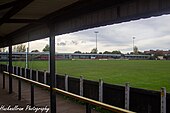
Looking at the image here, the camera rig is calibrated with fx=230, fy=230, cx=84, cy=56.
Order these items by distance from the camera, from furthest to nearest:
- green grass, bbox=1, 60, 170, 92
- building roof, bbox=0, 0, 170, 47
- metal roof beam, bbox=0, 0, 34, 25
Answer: green grass, bbox=1, 60, 170, 92 → metal roof beam, bbox=0, 0, 34, 25 → building roof, bbox=0, 0, 170, 47

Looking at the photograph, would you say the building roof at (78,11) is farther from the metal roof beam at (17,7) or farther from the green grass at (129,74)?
the green grass at (129,74)

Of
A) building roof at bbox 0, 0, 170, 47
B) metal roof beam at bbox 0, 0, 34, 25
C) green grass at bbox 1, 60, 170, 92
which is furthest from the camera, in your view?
green grass at bbox 1, 60, 170, 92

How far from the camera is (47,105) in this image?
854cm

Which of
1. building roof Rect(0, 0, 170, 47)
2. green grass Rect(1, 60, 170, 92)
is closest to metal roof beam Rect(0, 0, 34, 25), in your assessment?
building roof Rect(0, 0, 170, 47)

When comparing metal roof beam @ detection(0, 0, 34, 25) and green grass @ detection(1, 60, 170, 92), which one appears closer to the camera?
metal roof beam @ detection(0, 0, 34, 25)

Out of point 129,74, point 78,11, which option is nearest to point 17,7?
point 78,11

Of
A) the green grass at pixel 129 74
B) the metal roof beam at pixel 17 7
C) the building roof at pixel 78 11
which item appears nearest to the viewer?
the building roof at pixel 78 11

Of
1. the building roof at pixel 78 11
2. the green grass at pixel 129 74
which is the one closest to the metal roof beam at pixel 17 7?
the building roof at pixel 78 11

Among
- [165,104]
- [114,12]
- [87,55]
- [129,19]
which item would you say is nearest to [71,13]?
[114,12]

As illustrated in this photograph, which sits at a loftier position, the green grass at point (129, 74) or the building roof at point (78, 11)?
the building roof at point (78, 11)

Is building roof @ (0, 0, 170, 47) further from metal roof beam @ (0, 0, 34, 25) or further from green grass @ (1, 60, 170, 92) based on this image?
green grass @ (1, 60, 170, 92)

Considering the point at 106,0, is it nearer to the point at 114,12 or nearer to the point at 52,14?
the point at 114,12

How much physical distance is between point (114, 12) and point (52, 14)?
2000 millimetres

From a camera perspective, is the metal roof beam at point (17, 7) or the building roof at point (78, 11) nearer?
the building roof at point (78, 11)
